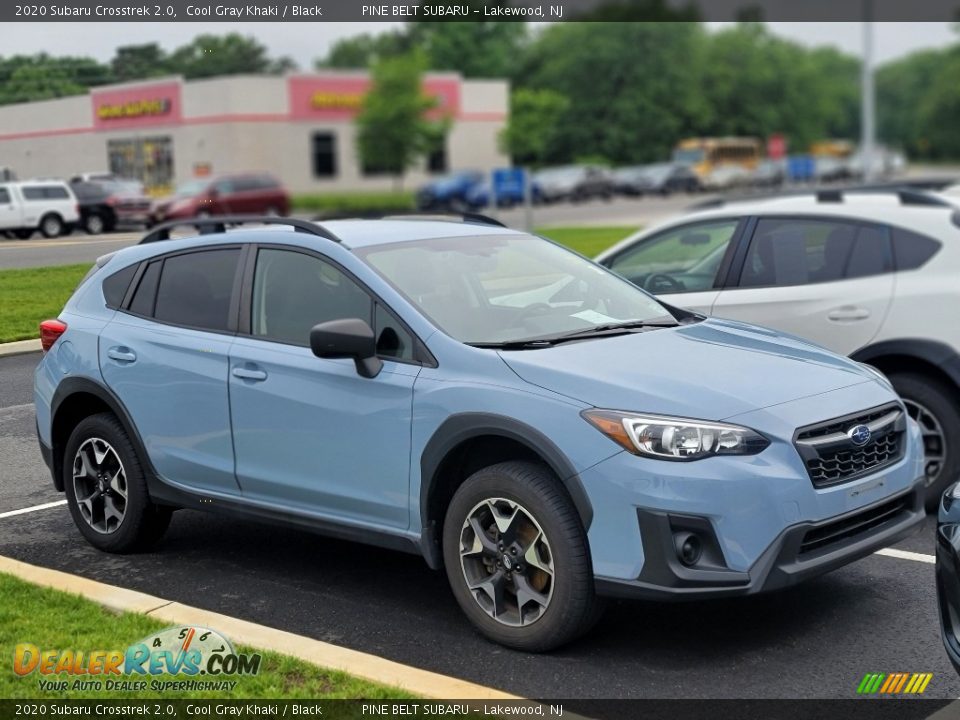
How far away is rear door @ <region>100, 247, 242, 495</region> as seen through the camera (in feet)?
19.7

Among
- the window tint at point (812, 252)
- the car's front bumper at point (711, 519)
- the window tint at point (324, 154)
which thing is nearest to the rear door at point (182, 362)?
the car's front bumper at point (711, 519)

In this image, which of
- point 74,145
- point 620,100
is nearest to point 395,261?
point 74,145

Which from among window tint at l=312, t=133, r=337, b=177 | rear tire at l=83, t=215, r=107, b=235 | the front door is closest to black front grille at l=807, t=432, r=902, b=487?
the front door

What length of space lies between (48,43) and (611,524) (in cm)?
674

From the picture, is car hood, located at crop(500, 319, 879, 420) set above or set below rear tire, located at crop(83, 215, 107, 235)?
below

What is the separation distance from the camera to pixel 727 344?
5.56 m

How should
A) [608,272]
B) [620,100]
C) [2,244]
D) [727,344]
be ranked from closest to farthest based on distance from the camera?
[727,344] < [608,272] < [2,244] < [620,100]

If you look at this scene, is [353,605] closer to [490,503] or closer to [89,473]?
[490,503]

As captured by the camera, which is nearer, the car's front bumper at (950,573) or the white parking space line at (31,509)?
the car's front bumper at (950,573)

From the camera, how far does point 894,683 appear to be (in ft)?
15.3

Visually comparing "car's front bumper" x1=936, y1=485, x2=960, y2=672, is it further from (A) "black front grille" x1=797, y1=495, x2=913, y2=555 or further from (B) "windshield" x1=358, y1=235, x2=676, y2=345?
(B) "windshield" x1=358, y1=235, x2=676, y2=345

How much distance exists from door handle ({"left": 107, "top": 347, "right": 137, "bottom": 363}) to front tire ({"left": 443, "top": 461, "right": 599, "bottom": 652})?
209 centimetres

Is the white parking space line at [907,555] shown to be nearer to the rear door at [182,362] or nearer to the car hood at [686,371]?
the car hood at [686,371]

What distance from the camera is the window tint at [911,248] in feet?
23.8
